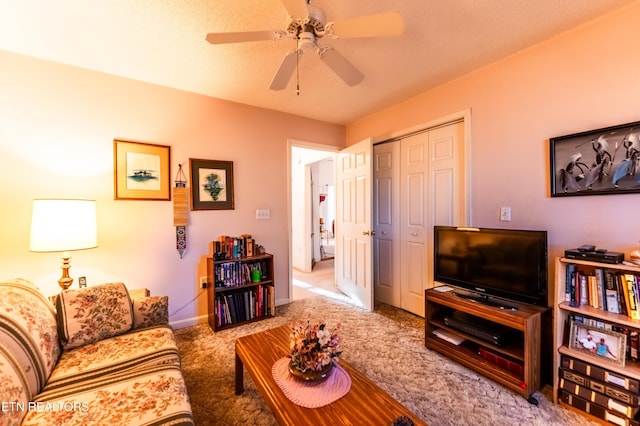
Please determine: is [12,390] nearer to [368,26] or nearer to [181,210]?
[181,210]

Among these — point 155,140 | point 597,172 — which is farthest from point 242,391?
point 597,172

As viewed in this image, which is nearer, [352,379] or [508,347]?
[352,379]

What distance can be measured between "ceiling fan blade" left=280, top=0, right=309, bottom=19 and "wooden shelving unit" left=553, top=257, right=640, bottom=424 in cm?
209

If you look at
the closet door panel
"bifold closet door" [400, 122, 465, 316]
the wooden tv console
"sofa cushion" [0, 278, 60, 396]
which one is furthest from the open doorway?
"sofa cushion" [0, 278, 60, 396]

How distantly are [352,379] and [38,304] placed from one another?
1816 mm

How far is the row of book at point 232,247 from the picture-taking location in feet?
9.20

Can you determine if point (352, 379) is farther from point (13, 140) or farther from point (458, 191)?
point (13, 140)

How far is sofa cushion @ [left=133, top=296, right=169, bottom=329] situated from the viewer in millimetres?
1864

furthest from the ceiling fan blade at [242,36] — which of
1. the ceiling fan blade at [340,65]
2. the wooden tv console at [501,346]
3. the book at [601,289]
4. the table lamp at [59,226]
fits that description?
the book at [601,289]

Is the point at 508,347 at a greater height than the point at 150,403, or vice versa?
the point at 150,403

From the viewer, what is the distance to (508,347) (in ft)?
6.13

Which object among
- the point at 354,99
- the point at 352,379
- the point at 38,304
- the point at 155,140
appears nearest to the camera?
the point at 352,379

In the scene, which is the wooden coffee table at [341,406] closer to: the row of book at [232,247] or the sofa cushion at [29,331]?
the sofa cushion at [29,331]

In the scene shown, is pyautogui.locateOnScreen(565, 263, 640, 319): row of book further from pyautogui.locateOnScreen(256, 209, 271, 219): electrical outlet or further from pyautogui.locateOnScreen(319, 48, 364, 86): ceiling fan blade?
pyautogui.locateOnScreen(256, 209, 271, 219): electrical outlet
